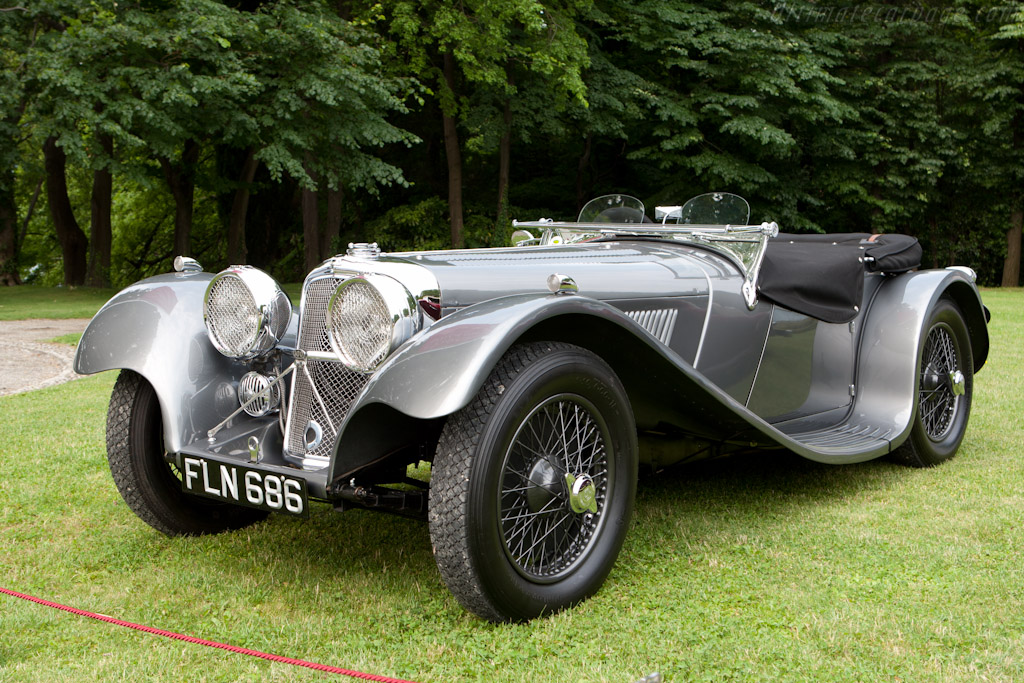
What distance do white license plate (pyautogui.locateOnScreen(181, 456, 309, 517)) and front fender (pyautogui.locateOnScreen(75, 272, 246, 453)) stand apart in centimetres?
19

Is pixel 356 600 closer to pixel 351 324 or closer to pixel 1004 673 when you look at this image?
pixel 351 324

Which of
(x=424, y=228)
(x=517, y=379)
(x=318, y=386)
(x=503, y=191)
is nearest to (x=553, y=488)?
(x=517, y=379)

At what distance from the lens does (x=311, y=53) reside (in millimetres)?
14391

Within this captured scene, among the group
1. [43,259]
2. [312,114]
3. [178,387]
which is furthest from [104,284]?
[178,387]

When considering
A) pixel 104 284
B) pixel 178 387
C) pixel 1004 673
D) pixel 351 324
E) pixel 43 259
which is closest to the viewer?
→ pixel 1004 673

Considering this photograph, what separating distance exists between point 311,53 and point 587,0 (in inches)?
271

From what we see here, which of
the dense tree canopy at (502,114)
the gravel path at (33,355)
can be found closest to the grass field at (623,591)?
the gravel path at (33,355)

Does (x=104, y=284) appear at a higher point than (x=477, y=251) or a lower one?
lower

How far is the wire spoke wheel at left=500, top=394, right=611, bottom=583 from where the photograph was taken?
2.76 m

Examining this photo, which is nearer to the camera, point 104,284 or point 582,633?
point 582,633

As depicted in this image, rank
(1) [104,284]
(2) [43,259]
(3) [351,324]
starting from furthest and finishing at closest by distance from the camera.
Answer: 1. (2) [43,259]
2. (1) [104,284]
3. (3) [351,324]

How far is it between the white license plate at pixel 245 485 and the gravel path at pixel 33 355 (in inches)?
206

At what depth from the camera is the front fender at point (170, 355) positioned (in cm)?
323

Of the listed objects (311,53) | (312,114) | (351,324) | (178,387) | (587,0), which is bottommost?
(178,387)
